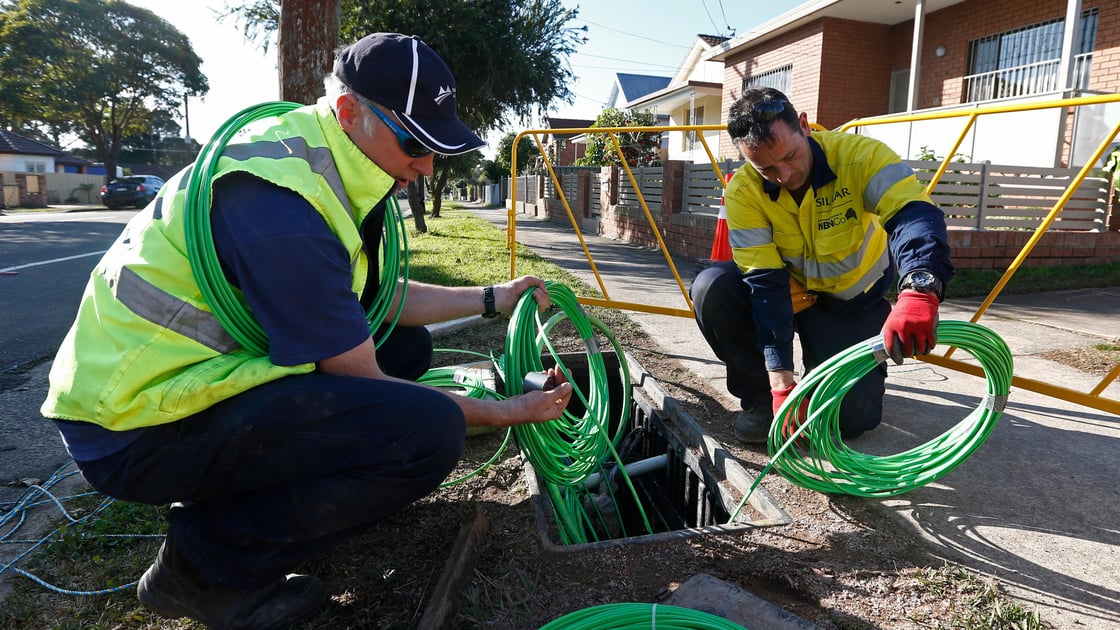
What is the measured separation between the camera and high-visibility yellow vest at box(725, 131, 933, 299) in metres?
2.77

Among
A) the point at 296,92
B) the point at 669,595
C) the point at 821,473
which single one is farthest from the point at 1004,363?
the point at 296,92

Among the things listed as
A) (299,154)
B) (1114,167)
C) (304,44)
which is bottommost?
(299,154)

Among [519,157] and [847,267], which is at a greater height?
[519,157]

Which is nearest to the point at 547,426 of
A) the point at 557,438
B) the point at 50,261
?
the point at 557,438

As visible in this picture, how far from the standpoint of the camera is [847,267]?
298cm

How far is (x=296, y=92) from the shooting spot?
5.16 m

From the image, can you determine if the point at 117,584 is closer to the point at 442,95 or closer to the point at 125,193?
the point at 442,95

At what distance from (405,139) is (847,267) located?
6.87 ft

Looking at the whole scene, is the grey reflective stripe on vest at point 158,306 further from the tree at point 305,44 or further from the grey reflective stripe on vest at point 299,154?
the tree at point 305,44

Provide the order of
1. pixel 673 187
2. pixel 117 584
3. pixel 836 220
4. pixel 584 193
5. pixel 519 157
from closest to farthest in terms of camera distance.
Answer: pixel 117 584 → pixel 836 220 → pixel 673 187 → pixel 584 193 → pixel 519 157

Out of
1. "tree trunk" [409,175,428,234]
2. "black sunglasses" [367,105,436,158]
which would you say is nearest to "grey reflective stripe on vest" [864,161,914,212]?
"black sunglasses" [367,105,436,158]

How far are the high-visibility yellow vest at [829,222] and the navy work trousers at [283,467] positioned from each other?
180cm

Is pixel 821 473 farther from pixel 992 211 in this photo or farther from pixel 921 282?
pixel 992 211

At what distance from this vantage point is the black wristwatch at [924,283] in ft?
7.23
